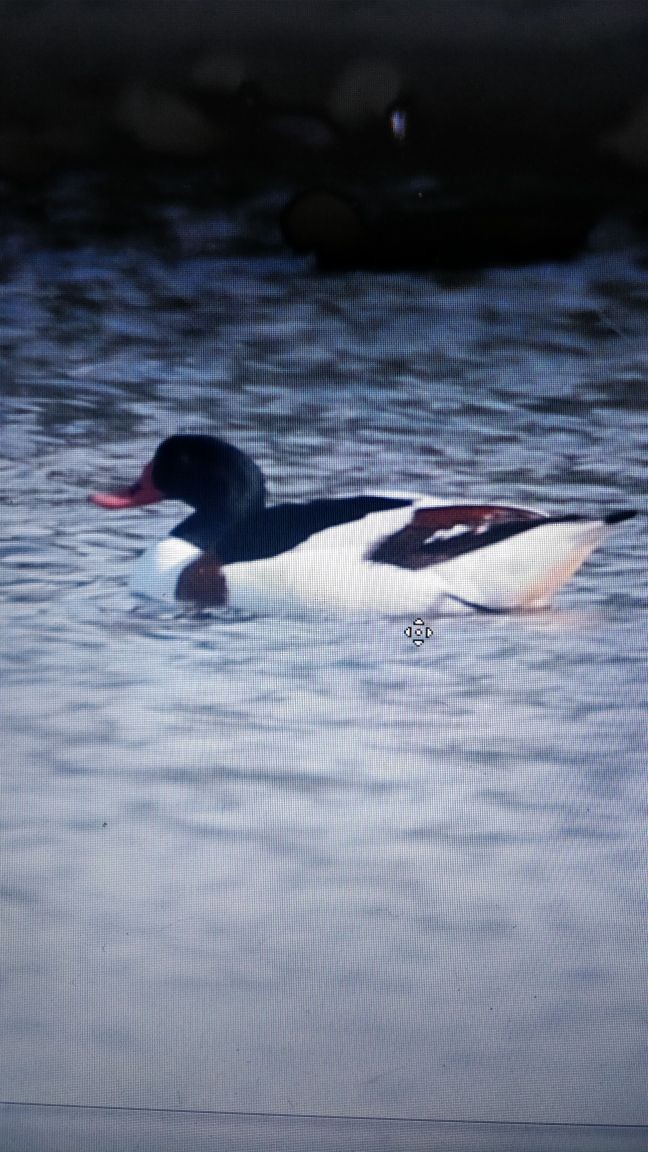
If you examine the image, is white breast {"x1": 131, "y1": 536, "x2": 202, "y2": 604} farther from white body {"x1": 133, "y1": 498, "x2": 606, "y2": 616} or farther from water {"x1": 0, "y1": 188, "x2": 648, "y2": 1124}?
white body {"x1": 133, "y1": 498, "x2": 606, "y2": 616}

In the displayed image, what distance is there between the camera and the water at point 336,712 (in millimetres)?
1679

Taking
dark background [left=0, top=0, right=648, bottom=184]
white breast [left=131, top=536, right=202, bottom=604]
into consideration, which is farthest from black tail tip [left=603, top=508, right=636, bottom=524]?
white breast [left=131, top=536, right=202, bottom=604]

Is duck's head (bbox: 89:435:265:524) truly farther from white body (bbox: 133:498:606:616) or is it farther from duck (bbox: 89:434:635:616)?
white body (bbox: 133:498:606:616)

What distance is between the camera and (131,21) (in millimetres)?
1673

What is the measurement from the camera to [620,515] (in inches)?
66.2

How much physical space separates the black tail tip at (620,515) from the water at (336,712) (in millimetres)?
15

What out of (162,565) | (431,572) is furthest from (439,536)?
(162,565)

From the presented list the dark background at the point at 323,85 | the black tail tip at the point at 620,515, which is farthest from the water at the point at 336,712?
the dark background at the point at 323,85

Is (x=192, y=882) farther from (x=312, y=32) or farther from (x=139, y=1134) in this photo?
(x=312, y=32)

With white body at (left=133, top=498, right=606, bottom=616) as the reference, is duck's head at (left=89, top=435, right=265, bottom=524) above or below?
above

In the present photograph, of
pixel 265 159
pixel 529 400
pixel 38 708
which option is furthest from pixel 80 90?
pixel 38 708

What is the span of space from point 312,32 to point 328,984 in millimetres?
1473

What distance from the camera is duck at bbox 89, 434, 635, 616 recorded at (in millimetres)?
1679

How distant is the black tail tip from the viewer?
1679mm
